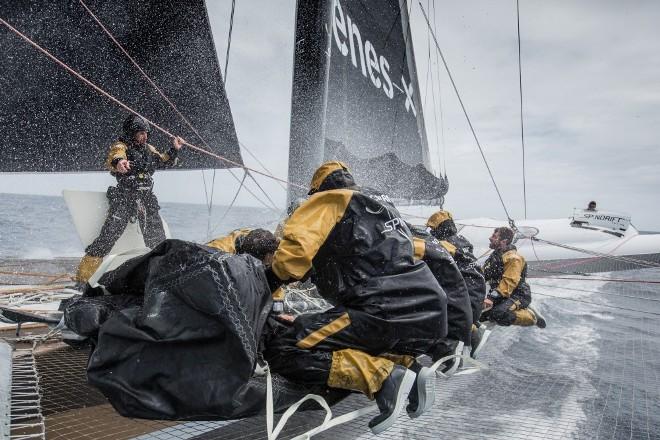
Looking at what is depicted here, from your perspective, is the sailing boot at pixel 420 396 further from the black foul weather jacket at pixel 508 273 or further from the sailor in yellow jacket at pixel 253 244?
the black foul weather jacket at pixel 508 273

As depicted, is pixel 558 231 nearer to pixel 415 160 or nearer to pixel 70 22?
pixel 415 160

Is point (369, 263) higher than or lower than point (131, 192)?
lower

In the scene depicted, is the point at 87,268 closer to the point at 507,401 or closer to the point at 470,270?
the point at 470,270

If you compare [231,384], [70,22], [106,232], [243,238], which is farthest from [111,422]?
[70,22]

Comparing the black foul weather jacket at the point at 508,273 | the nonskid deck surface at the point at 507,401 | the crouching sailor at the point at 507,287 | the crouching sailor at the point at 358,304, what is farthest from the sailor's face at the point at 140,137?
the black foul weather jacket at the point at 508,273

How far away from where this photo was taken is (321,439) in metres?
1.71

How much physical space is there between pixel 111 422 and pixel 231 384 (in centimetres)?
63

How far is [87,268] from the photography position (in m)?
3.54

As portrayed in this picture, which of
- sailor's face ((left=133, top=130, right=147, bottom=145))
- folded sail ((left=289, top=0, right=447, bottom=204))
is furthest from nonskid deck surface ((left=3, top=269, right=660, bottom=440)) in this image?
folded sail ((left=289, top=0, right=447, bottom=204))

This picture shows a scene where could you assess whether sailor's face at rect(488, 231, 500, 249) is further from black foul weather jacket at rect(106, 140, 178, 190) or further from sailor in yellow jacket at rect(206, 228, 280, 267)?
black foul weather jacket at rect(106, 140, 178, 190)

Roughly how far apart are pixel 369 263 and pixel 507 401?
47.7 inches

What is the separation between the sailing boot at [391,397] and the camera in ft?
5.25

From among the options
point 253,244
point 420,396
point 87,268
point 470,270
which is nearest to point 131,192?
point 87,268

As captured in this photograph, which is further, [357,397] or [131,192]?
[131,192]
